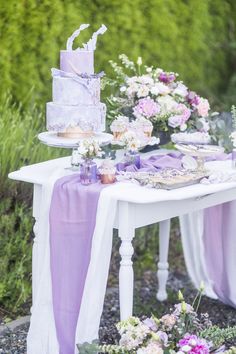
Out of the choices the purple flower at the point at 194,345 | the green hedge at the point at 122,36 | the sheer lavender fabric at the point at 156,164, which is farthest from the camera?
the green hedge at the point at 122,36

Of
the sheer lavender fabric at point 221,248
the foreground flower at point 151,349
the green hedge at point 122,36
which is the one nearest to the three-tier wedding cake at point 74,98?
the foreground flower at point 151,349

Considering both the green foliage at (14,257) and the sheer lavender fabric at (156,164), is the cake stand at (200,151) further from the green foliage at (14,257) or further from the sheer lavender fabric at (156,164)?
the green foliage at (14,257)

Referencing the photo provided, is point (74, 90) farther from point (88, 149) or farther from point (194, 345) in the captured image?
point (194, 345)

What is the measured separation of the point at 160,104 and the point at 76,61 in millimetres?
632

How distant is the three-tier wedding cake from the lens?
4172mm

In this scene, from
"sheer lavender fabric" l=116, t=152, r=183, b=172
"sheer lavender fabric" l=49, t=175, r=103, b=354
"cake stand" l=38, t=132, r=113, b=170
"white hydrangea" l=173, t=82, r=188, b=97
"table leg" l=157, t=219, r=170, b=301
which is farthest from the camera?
"table leg" l=157, t=219, r=170, b=301

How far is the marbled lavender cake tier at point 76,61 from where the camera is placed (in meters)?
4.19

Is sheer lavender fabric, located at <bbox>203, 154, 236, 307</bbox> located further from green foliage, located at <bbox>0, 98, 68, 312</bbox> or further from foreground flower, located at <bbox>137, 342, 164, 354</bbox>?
foreground flower, located at <bbox>137, 342, 164, 354</bbox>

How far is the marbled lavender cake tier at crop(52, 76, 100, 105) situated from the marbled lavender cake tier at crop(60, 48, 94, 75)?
65 mm

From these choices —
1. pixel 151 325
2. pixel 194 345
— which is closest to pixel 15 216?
pixel 151 325

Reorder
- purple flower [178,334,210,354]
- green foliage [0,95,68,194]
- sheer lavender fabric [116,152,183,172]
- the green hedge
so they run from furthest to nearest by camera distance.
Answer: the green hedge < green foliage [0,95,68,194] < sheer lavender fabric [116,152,183,172] < purple flower [178,334,210,354]

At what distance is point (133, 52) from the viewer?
6.12m

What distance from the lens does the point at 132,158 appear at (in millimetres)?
4277

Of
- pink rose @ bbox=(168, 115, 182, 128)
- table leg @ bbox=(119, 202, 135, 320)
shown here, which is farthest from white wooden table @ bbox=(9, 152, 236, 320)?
pink rose @ bbox=(168, 115, 182, 128)
